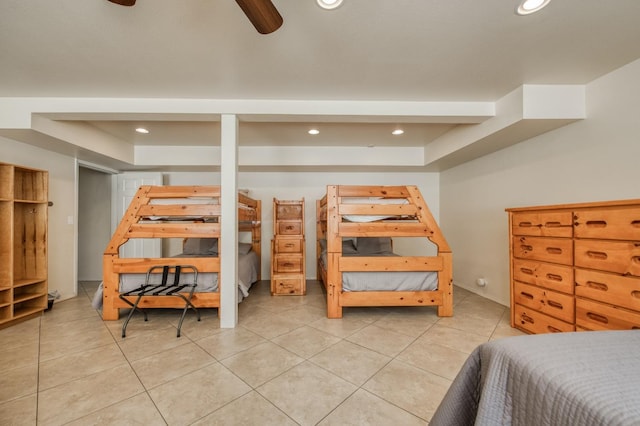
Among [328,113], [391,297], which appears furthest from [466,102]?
[391,297]

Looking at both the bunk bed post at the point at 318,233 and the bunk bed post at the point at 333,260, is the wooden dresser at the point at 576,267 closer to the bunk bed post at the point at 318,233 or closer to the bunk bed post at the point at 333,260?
the bunk bed post at the point at 333,260

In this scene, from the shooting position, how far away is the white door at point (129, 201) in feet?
13.2

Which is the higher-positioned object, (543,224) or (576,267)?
(543,224)

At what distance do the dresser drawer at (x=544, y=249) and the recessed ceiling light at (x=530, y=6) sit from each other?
1630 millimetres

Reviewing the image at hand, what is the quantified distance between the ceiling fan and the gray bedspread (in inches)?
63.0

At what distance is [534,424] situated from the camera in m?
0.60

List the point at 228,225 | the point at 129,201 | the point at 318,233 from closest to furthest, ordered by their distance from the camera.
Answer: the point at 228,225, the point at 129,201, the point at 318,233

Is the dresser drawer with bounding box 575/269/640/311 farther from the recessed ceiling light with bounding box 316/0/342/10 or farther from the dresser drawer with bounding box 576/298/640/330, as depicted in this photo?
the recessed ceiling light with bounding box 316/0/342/10

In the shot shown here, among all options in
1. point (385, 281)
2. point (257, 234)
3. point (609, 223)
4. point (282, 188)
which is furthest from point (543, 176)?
point (257, 234)

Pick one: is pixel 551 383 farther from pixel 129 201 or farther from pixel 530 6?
pixel 129 201

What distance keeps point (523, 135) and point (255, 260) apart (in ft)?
12.9

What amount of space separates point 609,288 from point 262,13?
270 cm

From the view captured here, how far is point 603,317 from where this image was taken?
1620mm

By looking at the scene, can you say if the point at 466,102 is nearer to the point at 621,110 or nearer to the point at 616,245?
the point at 621,110
